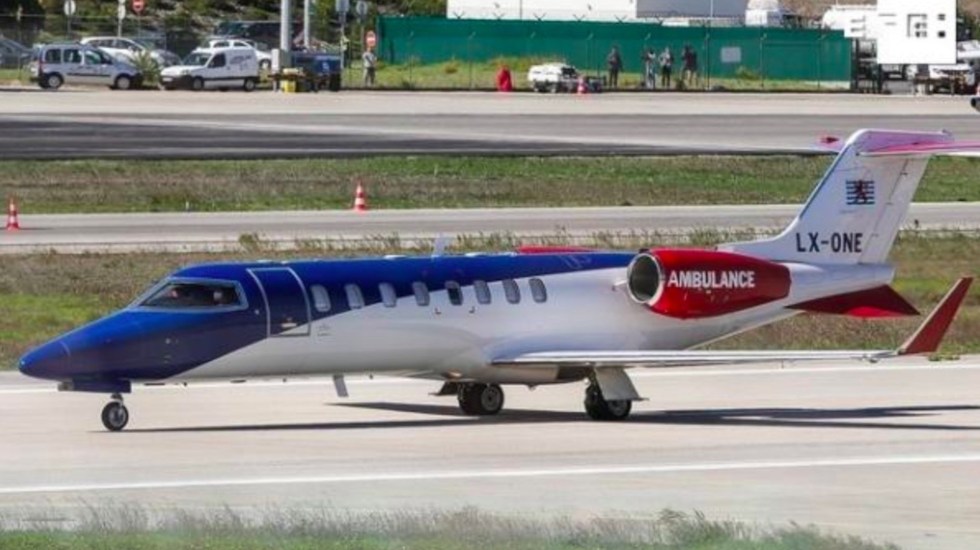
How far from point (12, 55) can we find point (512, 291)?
89.9m

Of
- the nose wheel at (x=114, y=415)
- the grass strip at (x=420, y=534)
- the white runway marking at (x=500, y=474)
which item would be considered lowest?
the white runway marking at (x=500, y=474)

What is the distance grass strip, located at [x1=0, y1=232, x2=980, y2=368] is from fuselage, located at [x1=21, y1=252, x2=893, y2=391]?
6.08 m

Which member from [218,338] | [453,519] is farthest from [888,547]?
[218,338]

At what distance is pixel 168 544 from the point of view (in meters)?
14.6

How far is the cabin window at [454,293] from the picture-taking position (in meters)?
25.3

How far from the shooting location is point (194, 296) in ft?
79.1

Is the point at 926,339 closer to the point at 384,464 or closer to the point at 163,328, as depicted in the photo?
the point at 384,464

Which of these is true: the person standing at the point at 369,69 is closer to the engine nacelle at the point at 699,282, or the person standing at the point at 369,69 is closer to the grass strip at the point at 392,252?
the grass strip at the point at 392,252

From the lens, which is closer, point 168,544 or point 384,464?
point 168,544

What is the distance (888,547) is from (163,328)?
34.9 ft

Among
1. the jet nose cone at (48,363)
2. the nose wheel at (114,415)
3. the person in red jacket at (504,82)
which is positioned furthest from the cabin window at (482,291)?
the person in red jacket at (504,82)

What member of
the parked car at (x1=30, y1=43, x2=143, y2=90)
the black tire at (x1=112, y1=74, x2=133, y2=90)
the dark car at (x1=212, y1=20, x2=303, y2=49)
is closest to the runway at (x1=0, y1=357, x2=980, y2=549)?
the parked car at (x1=30, y1=43, x2=143, y2=90)

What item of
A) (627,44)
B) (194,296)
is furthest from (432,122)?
(194,296)

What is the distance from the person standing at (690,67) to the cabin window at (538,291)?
3309 inches
